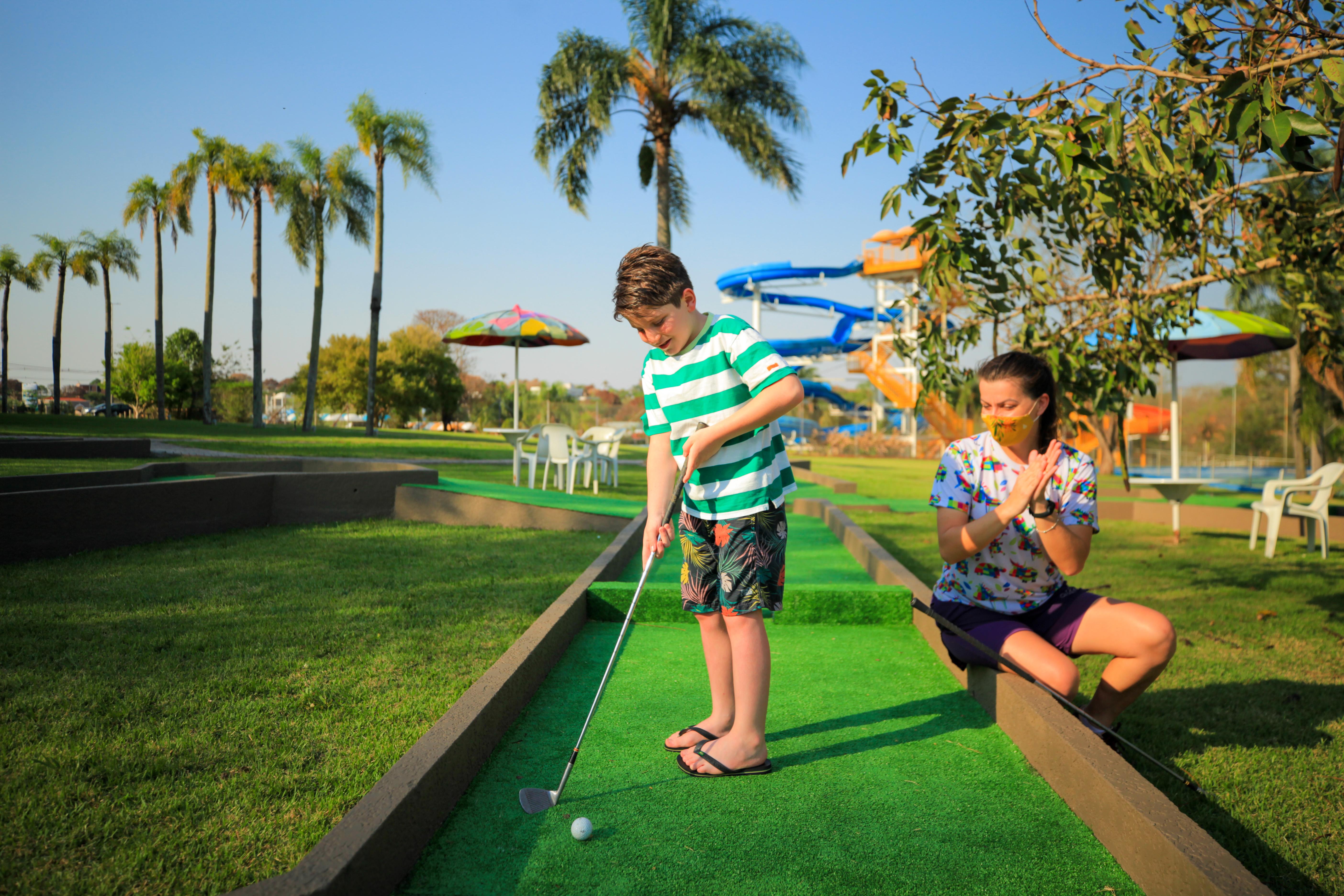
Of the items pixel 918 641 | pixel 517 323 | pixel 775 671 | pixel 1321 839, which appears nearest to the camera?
pixel 1321 839

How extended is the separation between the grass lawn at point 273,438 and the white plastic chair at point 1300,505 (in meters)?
13.4

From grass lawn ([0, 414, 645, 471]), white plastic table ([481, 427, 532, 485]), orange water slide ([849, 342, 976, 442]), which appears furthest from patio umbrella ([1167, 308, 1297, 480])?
orange water slide ([849, 342, 976, 442])

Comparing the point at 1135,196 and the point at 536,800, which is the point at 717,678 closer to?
the point at 536,800

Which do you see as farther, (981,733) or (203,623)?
(203,623)

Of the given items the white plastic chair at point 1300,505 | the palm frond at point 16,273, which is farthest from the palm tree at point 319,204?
the white plastic chair at point 1300,505

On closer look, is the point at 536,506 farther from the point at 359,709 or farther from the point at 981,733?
the point at 981,733

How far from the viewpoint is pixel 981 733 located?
257 cm

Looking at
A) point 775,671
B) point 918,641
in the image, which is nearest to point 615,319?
point 775,671

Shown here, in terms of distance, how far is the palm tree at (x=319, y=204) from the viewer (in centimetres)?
2653

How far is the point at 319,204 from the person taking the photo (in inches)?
1075

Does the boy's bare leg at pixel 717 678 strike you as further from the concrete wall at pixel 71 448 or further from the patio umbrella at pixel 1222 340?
the concrete wall at pixel 71 448

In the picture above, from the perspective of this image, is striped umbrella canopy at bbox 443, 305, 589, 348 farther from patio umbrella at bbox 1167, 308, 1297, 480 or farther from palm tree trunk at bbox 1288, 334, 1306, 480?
palm tree trunk at bbox 1288, 334, 1306, 480

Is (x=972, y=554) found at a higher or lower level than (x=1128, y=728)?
higher

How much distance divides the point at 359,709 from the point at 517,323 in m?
11.1
